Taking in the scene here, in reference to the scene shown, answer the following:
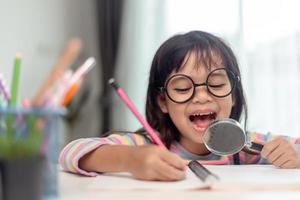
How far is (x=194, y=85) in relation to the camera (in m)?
0.93

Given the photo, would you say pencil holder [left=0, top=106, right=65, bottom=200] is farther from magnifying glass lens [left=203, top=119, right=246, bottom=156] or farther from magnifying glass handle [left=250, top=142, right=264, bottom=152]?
magnifying glass handle [left=250, top=142, right=264, bottom=152]

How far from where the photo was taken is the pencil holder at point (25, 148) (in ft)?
1.28

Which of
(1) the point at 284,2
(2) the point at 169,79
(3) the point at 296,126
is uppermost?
(1) the point at 284,2

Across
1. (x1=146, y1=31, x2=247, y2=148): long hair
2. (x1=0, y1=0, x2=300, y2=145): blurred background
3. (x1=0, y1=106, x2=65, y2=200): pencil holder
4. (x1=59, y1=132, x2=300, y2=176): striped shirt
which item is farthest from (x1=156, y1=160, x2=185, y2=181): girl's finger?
(x1=0, y1=0, x2=300, y2=145): blurred background

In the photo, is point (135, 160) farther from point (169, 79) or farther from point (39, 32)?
point (39, 32)

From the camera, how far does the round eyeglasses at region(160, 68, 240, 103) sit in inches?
36.9

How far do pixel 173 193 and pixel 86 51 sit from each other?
201 cm

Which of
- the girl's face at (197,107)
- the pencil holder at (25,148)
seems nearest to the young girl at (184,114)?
the girl's face at (197,107)

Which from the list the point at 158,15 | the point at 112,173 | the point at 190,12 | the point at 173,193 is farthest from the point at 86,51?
the point at 173,193

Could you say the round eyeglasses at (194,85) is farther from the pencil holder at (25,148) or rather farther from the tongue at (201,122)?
the pencil holder at (25,148)

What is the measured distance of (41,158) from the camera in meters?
0.40

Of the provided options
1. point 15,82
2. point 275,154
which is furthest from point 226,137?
point 15,82

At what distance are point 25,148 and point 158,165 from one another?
294 mm

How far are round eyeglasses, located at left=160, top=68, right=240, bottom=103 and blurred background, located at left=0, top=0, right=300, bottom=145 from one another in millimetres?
673
